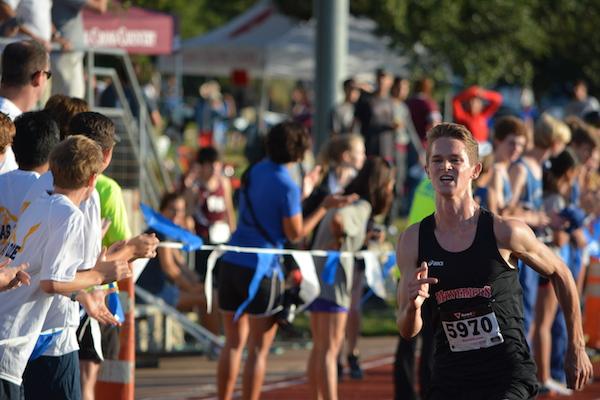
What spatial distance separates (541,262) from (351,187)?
3872 millimetres

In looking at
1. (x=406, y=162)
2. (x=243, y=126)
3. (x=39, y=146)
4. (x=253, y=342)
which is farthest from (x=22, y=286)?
(x=243, y=126)

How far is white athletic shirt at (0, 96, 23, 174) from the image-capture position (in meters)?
6.82

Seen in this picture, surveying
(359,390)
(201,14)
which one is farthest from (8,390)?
(201,14)

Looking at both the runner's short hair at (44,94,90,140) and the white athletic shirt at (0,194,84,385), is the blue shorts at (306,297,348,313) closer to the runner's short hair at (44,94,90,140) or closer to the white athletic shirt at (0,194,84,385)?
the runner's short hair at (44,94,90,140)

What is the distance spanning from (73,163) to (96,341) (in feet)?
4.99

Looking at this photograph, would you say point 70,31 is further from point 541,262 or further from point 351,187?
point 541,262

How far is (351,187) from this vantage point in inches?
405

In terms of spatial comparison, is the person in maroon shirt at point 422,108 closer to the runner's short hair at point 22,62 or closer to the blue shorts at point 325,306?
the blue shorts at point 325,306

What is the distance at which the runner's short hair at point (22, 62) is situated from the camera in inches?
291

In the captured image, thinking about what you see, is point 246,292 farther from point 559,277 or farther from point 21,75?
point 559,277

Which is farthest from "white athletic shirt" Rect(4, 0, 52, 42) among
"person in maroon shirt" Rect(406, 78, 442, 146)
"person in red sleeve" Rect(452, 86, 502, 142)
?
"person in maroon shirt" Rect(406, 78, 442, 146)

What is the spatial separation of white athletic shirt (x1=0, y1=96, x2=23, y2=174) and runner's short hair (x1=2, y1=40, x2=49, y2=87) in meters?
0.11

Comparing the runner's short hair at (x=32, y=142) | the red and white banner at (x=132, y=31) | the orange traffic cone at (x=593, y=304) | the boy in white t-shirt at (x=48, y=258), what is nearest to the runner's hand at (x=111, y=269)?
the boy in white t-shirt at (x=48, y=258)

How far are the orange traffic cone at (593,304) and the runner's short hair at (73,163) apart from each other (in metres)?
8.20
